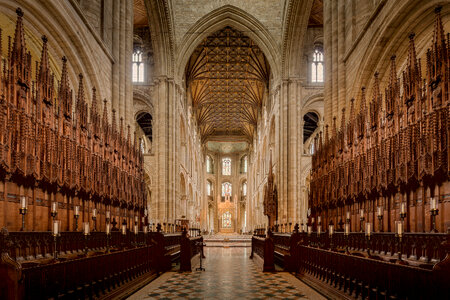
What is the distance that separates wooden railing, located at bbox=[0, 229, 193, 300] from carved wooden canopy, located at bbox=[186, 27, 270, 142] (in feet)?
72.7

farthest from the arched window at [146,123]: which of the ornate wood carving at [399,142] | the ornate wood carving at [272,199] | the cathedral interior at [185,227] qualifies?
the ornate wood carving at [399,142]

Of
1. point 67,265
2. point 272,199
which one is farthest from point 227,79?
point 67,265

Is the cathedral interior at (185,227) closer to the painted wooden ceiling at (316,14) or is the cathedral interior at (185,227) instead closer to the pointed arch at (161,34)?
the pointed arch at (161,34)

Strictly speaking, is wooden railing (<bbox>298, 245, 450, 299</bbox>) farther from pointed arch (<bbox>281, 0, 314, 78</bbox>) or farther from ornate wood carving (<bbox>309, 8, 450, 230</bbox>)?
pointed arch (<bbox>281, 0, 314, 78</bbox>)

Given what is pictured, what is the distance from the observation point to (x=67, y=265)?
16.8ft

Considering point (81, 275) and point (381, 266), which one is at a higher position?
point (381, 266)

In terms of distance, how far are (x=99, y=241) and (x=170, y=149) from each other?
1490 centimetres

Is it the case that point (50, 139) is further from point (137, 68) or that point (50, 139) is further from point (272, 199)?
point (137, 68)

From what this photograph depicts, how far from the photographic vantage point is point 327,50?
590 inches

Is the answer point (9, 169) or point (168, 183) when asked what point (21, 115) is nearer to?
point (9, 169)

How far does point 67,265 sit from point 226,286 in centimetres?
397

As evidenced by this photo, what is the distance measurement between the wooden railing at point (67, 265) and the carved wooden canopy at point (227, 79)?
2217 cm

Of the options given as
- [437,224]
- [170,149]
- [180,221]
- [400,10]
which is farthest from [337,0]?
[180,221]

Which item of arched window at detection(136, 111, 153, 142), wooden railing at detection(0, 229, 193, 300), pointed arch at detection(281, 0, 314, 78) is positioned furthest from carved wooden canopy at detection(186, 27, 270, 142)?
wooden railing at detection(0, 229, 193, 300)
